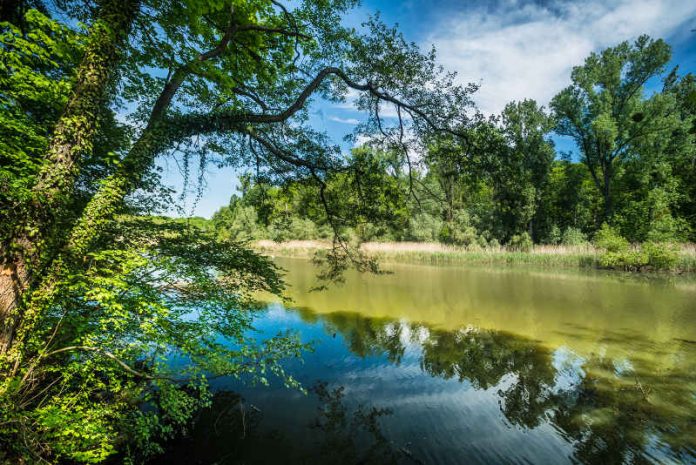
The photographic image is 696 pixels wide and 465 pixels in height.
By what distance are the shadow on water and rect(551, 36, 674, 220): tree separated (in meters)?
31.0

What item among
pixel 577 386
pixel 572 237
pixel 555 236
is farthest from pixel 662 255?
pixel 577 386

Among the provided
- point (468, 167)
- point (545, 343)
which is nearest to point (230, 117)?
point (468, 167)

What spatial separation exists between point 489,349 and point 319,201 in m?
5.33

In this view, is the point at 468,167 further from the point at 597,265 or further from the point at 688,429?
the point at 597,265

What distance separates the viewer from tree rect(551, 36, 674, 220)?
28.1 meters

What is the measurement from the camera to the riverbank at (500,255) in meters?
20.6

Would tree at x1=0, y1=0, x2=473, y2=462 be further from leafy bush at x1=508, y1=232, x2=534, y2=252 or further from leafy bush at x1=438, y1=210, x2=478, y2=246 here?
leafy bush at x1=438, y1=210, x2=478, y2=246

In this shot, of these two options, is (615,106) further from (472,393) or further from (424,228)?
(472,393)

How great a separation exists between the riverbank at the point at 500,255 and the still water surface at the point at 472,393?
10.5 metres

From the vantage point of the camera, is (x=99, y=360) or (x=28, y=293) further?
(x=99, y=360)

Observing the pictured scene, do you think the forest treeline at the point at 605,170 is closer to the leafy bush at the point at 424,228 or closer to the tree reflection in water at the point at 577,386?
the leafy bush at the point at 424,228

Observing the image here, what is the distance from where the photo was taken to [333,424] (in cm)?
457

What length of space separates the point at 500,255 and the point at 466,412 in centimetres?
2239

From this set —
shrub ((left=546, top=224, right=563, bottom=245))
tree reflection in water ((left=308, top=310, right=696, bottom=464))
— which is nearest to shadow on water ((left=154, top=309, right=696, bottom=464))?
tree reflection in water ((left=308, top=310, right=696, bottom=464))
